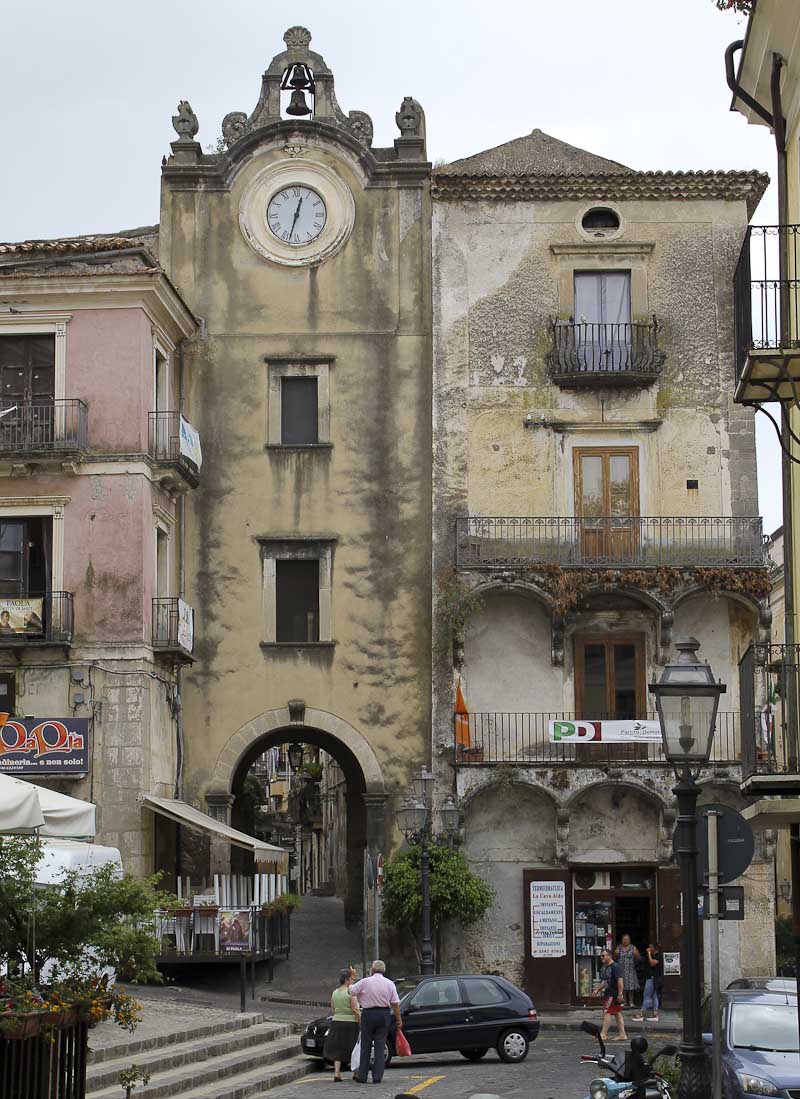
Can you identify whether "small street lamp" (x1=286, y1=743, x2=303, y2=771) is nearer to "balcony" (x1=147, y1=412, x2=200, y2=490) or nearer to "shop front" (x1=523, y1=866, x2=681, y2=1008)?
"shop front" (x1=523, y1=866, x2=681, y2=1008)

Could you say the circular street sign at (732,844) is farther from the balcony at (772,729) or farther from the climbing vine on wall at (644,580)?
the climbing vine on wall at (644,580)

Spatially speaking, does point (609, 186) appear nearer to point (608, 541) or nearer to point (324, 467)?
point (608, 541)

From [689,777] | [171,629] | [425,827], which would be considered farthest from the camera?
[171,629]

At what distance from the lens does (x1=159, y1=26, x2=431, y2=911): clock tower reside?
37094 mm

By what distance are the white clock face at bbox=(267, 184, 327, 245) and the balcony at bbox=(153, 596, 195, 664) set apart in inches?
329

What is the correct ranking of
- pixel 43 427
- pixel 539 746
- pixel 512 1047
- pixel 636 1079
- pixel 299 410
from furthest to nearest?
pixel 299 410 → pixel 539 746 → pixel 43 427 → pixel 512 1047 → pixel 636 1079

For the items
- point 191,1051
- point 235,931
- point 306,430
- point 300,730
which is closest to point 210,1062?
point 191,1051

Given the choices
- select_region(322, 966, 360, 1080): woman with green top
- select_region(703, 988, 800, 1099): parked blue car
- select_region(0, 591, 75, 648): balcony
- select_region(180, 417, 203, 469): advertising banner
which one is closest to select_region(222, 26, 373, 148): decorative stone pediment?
select_region(180, 417, 203, 469): advertising banner

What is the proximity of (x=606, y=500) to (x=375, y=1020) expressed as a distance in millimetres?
16444

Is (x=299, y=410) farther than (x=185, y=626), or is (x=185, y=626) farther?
(x=299, y=410)

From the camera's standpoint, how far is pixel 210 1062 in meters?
23.9

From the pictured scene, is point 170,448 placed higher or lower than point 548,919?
higher

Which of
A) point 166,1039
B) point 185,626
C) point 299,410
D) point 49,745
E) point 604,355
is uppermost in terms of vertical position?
point 604,355

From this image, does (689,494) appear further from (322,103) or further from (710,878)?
(710,878)
